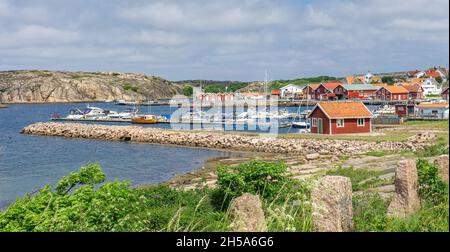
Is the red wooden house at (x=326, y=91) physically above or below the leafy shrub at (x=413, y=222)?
above

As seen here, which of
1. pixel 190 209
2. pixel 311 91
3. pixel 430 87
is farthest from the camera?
pixel 430 87

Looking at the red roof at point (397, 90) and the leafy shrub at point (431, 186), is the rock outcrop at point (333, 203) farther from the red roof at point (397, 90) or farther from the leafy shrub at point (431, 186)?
the red roof at point (397, 90)

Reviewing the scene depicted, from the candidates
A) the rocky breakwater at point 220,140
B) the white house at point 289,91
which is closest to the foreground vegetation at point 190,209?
the rocky breakwater at point 220,140

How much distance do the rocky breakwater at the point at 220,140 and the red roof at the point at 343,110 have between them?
3.47 metres

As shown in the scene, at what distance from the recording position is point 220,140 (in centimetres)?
4994

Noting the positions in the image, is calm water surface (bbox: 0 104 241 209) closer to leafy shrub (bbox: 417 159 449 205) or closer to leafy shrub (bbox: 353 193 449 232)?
leafy shrub (bbox: 417 159 449 205)

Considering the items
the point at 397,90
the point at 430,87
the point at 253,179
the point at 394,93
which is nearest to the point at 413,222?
the point at 253,179

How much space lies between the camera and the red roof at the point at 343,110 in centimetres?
4444

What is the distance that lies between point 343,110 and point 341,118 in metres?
0.79

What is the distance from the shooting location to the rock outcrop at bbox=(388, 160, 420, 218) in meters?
9.38

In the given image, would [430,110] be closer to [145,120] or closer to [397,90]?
[397,90]

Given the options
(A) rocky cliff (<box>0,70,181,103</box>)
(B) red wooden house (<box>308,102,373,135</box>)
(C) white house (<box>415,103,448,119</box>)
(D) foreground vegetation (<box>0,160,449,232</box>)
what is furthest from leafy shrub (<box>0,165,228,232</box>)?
(A) rocky cliff (<box>0,70,181,103</box>)

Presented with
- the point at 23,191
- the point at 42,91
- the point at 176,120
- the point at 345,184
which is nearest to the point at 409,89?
the point at 176,120

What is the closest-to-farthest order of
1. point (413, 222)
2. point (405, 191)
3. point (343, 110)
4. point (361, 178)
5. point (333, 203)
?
point (333, 203) < point (413, 222) < point (405, 191) < point (361, 178) < point (343, 110)
